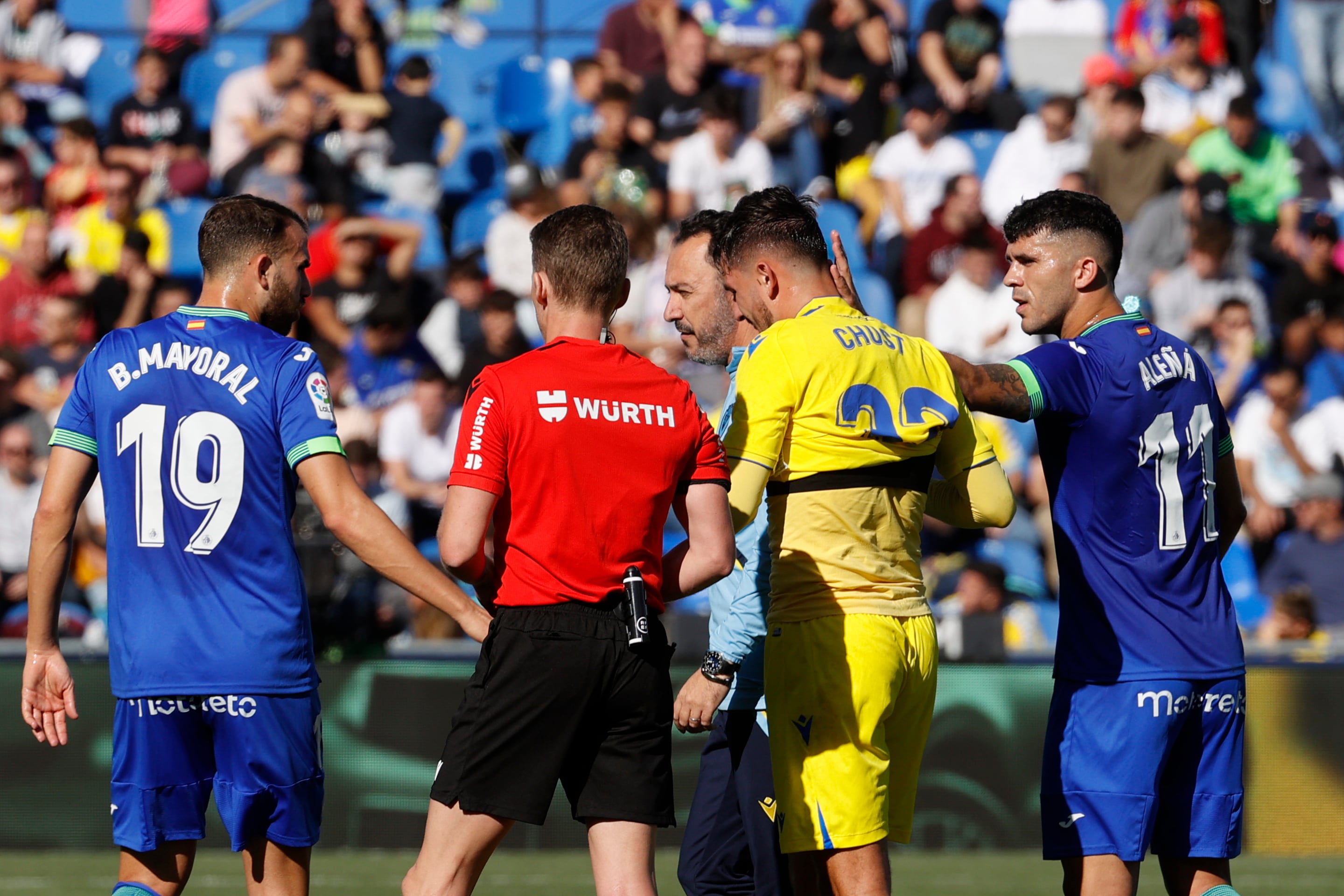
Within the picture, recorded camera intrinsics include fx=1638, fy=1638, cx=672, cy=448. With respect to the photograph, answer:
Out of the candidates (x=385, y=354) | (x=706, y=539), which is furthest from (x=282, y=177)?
(x=706, y=539)

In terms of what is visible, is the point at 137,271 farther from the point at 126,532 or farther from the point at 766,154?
the point at 126,532

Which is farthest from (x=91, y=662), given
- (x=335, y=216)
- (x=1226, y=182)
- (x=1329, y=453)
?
(x=1226, y=182)

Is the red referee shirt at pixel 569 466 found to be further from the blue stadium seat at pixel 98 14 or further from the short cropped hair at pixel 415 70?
the blue stadium seat at pixel 98 14

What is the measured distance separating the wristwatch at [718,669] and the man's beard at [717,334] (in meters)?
1.26

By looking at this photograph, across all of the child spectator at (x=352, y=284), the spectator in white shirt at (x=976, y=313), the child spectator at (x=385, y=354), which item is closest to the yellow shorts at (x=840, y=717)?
the spectator in white shirt at (x=976, y=313)

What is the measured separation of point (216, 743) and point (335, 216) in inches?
342

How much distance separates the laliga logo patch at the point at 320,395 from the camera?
4.50 meters

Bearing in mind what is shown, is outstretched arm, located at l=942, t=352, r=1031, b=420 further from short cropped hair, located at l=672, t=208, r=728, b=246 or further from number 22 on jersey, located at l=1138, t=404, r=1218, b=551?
short cropped hair, located at l=672, t=208, r=728, b=246

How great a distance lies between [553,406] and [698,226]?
1618mm

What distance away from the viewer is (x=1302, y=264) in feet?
40.7

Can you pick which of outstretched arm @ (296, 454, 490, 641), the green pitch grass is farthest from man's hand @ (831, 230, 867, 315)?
the green pitch grass

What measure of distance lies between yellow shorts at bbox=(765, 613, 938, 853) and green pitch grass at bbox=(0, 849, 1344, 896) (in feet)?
11.5

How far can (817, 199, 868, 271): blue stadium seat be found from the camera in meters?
12.6

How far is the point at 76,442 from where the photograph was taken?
14.8 feet
